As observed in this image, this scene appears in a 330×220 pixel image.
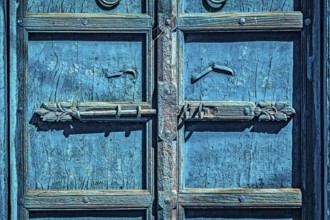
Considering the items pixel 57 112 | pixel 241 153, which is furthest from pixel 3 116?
pixel 241 153

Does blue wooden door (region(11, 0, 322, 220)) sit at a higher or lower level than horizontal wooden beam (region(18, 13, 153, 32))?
lower

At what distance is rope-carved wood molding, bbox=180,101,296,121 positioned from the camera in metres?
2.16

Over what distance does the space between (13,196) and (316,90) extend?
115 cm

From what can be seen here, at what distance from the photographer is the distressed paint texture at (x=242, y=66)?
219 centimetres

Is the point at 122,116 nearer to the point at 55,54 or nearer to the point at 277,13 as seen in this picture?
the point at 55,54

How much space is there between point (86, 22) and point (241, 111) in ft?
2.10

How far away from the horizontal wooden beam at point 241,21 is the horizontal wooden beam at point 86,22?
0.48ft

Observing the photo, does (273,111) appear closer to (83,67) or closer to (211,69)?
(211,69)

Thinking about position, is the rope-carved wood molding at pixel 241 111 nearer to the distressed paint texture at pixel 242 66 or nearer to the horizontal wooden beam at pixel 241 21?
the distressed paint texture at pixel 242 66

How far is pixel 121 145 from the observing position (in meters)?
2.21

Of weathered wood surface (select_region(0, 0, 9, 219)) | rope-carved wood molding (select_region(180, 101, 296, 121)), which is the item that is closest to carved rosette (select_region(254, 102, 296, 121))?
rope-carved wood molding (select_region(180, 101, 296, 121))

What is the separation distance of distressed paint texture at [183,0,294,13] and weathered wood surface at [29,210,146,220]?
764 mm

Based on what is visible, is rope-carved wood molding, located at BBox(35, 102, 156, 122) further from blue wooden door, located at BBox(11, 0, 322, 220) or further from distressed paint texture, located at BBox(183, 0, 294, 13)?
distressed paint texture, located at BBox(183, 0, 294, 13)

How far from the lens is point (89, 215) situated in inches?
87.3
